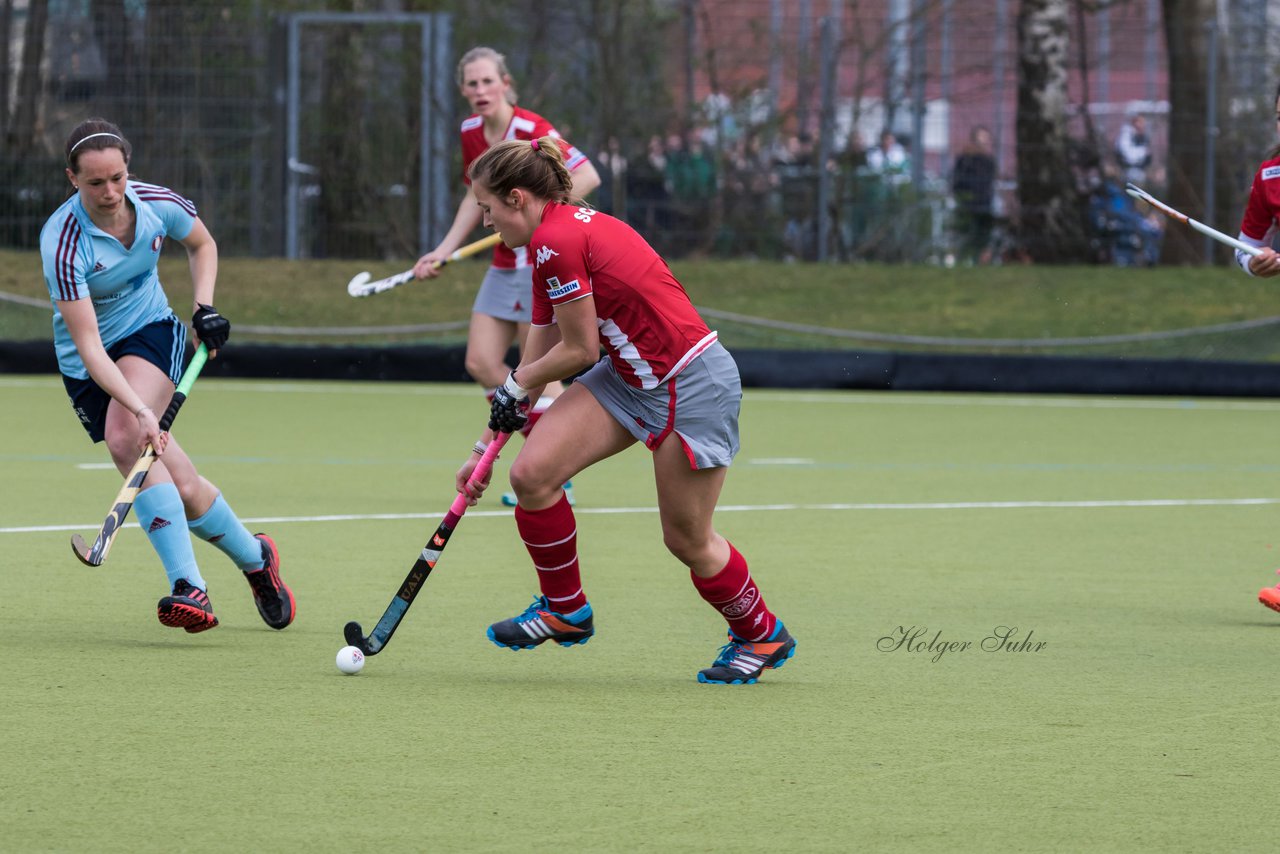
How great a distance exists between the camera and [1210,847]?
12.1 ft

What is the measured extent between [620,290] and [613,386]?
0.94ft

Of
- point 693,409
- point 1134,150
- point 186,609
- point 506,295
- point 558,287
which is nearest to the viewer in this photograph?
point 558,287

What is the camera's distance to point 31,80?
16.7 m

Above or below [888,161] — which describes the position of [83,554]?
below

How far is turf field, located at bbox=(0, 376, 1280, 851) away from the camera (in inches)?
151

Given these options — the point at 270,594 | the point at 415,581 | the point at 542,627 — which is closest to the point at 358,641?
the point at 415,581

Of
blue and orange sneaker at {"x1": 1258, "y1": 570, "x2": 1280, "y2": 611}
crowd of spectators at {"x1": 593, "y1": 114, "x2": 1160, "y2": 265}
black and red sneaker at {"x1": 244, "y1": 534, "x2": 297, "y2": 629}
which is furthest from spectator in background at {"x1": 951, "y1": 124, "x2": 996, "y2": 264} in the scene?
black and red sneaker at {"x1": 244, "y1": 534, "x2": 297, "y2": 629}

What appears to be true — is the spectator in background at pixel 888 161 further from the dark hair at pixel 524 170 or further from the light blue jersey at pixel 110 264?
the dark hair at pixel 524 170

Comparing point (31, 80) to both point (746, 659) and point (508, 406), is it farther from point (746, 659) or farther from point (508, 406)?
point (746, 659)

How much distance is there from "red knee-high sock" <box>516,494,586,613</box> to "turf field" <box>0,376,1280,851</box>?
0.63 feet

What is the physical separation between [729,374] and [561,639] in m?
0.80

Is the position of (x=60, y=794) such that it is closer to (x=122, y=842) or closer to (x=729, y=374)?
(x=122, y=842)

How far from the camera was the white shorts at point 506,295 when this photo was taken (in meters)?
8.55

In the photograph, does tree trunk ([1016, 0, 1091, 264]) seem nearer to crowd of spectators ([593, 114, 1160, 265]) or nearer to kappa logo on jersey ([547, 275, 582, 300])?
crowd of spectators ([593, 114, 1160, 265])
